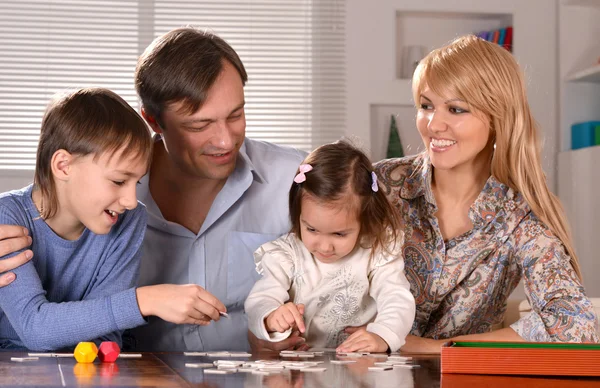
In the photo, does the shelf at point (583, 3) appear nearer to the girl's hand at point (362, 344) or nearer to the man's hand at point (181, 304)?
the girl's hand at point (362, 344)

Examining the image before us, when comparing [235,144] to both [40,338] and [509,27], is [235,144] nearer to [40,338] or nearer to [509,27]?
[40,338]

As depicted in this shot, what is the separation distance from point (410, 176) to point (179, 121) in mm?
765

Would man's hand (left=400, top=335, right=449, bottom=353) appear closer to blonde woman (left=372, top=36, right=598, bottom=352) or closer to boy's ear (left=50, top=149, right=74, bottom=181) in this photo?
blonde woman (left=372, top=36, right=598, bottom=352)

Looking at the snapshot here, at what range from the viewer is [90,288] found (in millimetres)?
2084

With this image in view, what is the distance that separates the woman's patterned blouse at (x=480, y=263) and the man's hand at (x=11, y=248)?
1119mm

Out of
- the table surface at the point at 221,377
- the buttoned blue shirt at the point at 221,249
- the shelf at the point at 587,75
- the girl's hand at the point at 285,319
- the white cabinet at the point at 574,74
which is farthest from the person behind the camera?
the white cabinet at the point at 574,74

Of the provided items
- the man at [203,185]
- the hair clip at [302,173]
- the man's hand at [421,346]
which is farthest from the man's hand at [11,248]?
the man's hand at [421,346]

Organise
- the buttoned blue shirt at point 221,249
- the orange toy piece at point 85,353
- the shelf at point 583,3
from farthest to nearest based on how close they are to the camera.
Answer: the shelf at point 583,3, the buttoned blue shirt at point 221,249, the orange toy piece at point 85,353

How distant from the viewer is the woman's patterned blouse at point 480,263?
227 centimetres

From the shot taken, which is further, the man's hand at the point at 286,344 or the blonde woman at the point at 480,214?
the blonde woman at the point at 480,214

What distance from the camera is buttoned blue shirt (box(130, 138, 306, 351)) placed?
2.40 meters

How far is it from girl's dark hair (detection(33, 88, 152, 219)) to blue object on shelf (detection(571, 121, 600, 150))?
4.00 metres

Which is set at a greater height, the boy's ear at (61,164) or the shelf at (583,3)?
the shelf at (583,3)

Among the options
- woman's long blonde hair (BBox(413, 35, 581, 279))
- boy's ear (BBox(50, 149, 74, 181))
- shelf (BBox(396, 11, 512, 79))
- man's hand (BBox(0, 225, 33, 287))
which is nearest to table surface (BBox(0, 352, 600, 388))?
man's hand (BBox(0, 225, 33, 287))
